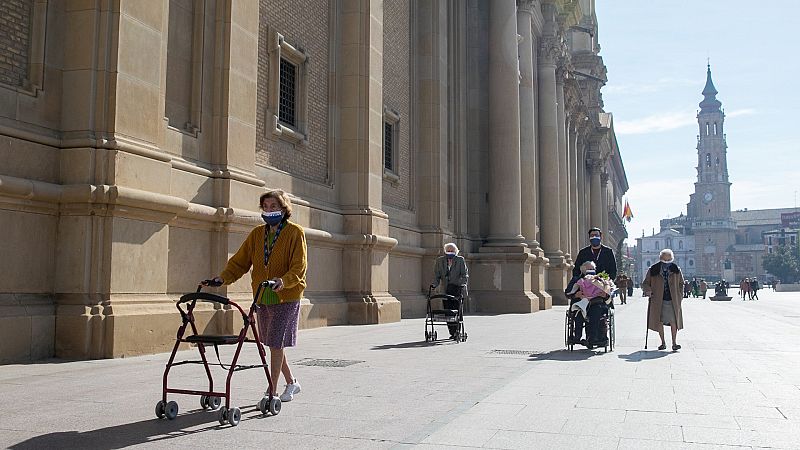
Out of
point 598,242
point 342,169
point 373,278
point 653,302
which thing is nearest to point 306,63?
point 342,169

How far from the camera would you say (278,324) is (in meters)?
6.42

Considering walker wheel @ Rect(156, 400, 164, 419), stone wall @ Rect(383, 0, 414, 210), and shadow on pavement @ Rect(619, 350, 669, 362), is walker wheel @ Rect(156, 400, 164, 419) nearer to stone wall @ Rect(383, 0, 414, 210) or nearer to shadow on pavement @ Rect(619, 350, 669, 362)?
shadow on pavement @ Rect(619, 350, 669, 362)

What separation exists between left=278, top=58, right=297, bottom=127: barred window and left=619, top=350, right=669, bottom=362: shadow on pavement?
8135 mm

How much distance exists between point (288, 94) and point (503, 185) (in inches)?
516

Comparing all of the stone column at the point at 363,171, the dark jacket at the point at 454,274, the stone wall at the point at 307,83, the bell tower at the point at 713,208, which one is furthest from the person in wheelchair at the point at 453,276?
the bell tower at the point at 713,208

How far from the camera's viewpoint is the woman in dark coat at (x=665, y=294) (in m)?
12.9

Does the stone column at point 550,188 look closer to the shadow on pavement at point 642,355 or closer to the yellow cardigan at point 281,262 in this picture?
the shadow on pavement at point 642,355

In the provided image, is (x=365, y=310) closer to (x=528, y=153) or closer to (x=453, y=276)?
(x=453, y=276)

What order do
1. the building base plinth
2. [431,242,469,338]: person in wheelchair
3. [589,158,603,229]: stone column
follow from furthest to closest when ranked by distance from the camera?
[589,158,603,229]: stone column → the building base plinth → [431,242,469,338]: person in wheelchair

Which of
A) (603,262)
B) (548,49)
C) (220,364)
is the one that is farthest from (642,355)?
Answer: (548,49)

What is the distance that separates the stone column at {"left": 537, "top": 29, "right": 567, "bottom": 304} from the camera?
36188mm

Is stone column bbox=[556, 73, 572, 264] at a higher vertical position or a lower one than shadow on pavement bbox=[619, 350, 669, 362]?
higher

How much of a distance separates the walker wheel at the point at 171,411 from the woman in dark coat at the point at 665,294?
9036 mm

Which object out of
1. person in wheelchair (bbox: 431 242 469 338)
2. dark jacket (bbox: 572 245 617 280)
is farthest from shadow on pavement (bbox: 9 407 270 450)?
dark jacket (bbox: 572 245 617 280)
